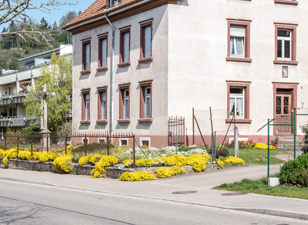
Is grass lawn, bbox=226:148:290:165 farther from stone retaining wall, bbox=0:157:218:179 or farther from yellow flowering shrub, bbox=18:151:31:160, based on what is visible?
yellow flowering shrub, bbox=18:151:31:160

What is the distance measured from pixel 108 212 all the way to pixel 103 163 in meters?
7.81

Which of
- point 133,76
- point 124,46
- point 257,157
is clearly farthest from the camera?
point 124,46

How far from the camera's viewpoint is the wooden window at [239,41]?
26.9 metres

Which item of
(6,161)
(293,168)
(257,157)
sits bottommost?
(6,161)

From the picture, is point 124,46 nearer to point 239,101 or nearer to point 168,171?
point 239,101

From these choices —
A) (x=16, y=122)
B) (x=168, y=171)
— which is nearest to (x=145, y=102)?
(x=168, y=171)

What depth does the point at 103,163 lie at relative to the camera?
59.7ft

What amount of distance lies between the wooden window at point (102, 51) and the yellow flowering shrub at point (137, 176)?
15539mm

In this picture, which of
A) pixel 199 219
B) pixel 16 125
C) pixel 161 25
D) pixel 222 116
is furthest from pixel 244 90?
pixel 16 125

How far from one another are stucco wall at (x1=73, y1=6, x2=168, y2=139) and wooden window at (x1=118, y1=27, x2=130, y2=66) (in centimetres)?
31

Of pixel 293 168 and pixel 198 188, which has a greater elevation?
pixel 293 168

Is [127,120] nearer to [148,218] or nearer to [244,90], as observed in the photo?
[244,90]

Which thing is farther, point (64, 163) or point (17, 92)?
point (17, 92)

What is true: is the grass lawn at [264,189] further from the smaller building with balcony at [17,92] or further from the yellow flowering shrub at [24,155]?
the smaller building with balcony at [17,92]
